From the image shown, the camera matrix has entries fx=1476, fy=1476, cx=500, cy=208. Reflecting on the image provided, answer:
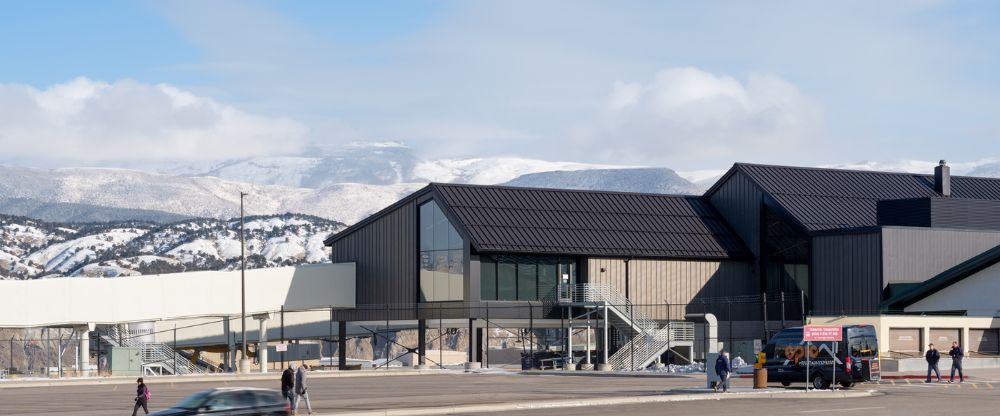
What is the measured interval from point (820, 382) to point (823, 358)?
0.83 metres

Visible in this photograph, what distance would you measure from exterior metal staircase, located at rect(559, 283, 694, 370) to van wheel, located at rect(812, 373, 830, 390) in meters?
23.0

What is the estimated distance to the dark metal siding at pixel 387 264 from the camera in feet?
264

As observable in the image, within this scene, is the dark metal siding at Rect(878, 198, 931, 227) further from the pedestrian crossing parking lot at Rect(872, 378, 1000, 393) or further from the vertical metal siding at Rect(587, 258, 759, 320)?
the pedestrian crossing parking lot at Rect(872, 378, 1000, 393)

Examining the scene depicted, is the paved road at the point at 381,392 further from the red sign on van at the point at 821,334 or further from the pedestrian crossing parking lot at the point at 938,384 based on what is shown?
the pedestrian crossing parking lot at the point at 938,384

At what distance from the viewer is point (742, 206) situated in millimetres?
84938

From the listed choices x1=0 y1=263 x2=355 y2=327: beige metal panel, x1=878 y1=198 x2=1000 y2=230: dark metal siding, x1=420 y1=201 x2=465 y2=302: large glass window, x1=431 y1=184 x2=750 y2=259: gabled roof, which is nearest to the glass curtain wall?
x1=431 y1=184 x2=750 y2=259: gabled roof

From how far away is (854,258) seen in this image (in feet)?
250

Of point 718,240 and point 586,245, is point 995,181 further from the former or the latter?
point 586,245

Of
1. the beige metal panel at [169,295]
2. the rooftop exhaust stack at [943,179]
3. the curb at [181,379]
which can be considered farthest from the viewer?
the rooftop exhaust stack at [943,179]

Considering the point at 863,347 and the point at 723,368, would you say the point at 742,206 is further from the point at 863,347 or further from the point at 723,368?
the point at 723,368

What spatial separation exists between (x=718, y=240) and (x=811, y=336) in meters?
39.2

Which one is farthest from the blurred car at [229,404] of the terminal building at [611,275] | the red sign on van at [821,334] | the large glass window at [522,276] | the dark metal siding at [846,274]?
the dark metal siding at [846,274]

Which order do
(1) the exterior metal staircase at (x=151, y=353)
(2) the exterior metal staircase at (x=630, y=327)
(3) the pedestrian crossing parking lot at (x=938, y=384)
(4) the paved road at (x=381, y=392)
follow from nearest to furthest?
(4) the paved road at (x=381, y=392)
(3) the pedestrian crossing parking lot at (x=938, y=384)
(2) the exterior metal staircase at (x=630, y=327)
(1) the exterior metal staircase at (x=151, y=353)

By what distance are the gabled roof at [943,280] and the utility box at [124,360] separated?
1448 inches
